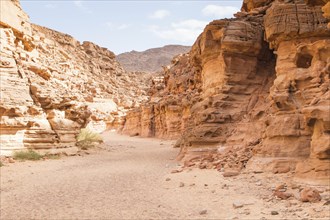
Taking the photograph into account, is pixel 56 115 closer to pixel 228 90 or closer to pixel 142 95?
pixel 228 90

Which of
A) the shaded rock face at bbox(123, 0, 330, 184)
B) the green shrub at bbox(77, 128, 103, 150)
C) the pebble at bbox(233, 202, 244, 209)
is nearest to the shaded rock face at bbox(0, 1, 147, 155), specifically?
the green shrub at bbox(77, 128, 103, 150)

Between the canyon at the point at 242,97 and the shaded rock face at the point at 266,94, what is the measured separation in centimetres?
3

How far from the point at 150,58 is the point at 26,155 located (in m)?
112

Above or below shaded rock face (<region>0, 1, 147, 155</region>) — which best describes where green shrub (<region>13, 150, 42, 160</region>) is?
below

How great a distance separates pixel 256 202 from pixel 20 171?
767cm

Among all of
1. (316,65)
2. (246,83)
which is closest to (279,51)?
(316,65)

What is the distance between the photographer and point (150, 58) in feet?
397

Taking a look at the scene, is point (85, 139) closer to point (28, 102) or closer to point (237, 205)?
point (28, 102)

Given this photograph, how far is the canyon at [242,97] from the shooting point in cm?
720

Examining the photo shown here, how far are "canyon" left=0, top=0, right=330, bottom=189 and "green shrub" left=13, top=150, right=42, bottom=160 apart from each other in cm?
40

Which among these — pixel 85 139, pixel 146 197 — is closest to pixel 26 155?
pixel 85 139

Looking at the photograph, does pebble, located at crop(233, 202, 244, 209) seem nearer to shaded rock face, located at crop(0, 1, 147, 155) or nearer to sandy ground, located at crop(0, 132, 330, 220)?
sandy ground, located at crop(0, 132, 330, 220)

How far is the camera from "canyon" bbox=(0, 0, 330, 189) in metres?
7.20

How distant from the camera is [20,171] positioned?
9.52 meters
